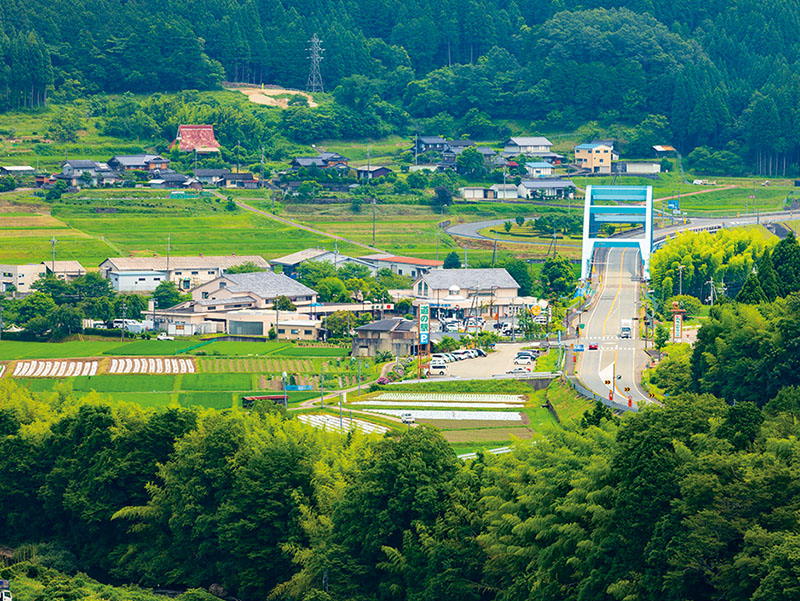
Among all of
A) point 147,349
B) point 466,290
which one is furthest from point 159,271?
point 466,290

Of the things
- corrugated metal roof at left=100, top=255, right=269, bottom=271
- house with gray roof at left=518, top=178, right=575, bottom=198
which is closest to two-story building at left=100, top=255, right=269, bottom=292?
corrugated metal roof at left=100, top=255, right=269, bottom=271

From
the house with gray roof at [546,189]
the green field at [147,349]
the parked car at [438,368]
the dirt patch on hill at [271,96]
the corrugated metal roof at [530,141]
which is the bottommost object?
the green field at [147,349]

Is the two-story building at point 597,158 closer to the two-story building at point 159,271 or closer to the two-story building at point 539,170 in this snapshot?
the two-story building at point 539,170

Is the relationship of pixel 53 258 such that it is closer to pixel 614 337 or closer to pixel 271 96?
pixel 614 337

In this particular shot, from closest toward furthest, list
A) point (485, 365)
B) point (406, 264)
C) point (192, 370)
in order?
point (485, 365), point (192, 370), point (406, 264)

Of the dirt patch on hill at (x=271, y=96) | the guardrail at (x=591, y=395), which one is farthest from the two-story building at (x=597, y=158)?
the guardrail at (x=591, y=395)

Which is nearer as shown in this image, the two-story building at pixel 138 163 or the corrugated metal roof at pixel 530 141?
the two-story building at pixel 138 163

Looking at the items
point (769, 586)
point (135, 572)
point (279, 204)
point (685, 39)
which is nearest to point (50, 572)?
point (135, 572)

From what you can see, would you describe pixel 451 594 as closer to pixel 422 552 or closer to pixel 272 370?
pixel 422 552
